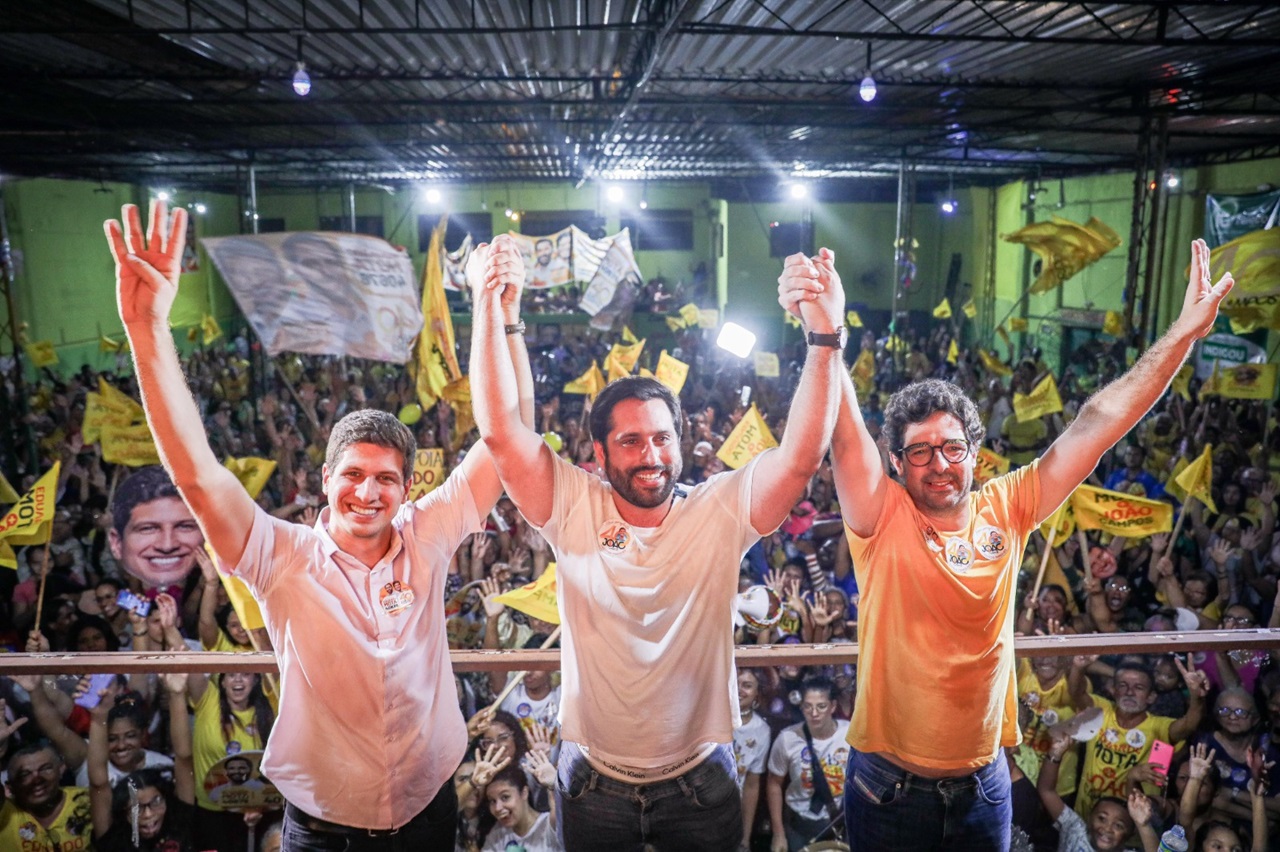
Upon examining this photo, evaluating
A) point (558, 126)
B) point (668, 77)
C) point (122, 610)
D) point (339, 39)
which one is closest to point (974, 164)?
point (558, 126)

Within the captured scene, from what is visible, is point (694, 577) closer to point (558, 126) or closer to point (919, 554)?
point (919, 554)

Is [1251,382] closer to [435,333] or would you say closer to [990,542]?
[435,333]

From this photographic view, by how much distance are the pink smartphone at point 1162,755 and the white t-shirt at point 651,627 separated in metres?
3.26

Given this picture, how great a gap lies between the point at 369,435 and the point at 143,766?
130 inches

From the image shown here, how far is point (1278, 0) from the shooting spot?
8258 millimetres

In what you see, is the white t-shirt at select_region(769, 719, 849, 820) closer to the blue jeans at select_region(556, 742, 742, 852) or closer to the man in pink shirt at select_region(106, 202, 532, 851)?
the blue jeans at select_region(556, 742, 742, 852)

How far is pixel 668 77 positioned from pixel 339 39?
3959mm

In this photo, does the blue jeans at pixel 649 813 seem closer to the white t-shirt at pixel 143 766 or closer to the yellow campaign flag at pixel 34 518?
the white t-shirt at pixel 143 766

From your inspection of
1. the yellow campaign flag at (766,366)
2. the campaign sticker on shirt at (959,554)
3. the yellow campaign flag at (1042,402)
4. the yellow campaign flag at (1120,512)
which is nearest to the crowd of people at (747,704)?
the campaign sticker on shirt at (959,554)

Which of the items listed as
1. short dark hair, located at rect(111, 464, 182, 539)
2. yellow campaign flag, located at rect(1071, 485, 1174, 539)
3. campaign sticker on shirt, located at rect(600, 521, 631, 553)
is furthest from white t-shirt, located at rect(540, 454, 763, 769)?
short dark hair, located at rect(111, 464, 182, 539)

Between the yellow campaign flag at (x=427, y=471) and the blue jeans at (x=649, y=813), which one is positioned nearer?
the blue jeans at (x=649, y=813)

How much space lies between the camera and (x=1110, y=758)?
16.3 ft

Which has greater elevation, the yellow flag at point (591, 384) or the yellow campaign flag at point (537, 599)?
the yellow flag at point (591, 384)

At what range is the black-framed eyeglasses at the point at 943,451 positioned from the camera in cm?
266
